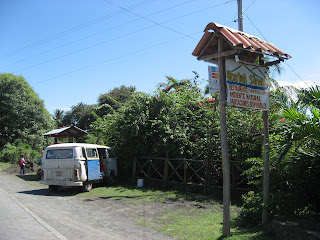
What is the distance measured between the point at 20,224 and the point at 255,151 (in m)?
7.92

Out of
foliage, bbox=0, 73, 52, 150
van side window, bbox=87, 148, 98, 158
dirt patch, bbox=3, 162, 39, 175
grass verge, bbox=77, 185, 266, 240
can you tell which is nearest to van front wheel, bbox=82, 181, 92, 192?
grass verge, bbox=77, 185, 266, 240

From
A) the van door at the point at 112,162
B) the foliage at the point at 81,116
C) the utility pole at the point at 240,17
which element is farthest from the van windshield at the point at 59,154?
the foliage at the point at 81,116

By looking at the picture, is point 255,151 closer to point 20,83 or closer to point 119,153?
point 119,153

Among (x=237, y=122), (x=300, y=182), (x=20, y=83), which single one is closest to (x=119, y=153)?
(x=237, y=122)

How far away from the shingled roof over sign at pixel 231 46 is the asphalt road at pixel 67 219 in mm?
4037

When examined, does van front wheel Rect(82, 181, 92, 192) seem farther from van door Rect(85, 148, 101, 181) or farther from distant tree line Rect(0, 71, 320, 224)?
distant tree line Rect(0, 71, 320, 224)

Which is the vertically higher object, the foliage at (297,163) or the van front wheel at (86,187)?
the foliage at (297,163)

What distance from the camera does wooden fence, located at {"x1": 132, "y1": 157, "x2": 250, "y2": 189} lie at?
10.3 metres

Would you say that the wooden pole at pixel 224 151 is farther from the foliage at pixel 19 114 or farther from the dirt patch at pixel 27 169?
the foliage at pixel 19 114

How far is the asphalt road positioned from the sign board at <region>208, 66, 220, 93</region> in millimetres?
3256

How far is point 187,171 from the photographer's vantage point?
39.7ft

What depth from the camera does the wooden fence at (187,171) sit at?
10312mm

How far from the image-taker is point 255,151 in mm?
10430

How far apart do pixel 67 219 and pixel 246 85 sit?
5531 millimetres
